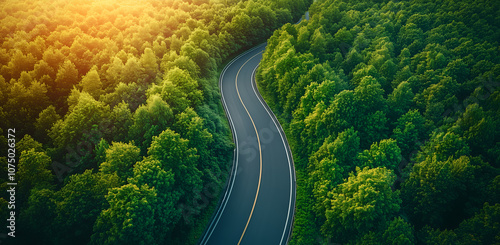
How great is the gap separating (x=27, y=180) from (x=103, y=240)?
34.2ft

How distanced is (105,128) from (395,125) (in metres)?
42.0

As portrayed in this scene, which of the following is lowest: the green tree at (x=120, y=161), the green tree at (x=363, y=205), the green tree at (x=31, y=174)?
the green tree at (x=363, y=205)

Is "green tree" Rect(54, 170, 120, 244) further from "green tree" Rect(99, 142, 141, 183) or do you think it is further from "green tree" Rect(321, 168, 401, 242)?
"green tree" Rect(321, 168, 401, 242)

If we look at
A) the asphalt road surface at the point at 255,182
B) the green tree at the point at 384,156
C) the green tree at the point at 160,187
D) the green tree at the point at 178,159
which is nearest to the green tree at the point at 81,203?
the green tree at the point at 160,187

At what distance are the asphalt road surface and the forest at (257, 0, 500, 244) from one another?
2.02 meters

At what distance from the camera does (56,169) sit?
30.0 metres

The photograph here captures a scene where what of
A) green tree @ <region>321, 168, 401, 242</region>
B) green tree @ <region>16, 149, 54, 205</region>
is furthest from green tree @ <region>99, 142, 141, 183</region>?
green tree @ <region>321, 168, 401, 242</region>

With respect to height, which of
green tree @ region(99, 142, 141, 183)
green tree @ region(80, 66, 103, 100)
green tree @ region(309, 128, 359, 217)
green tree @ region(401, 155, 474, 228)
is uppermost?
green tree @ region(80, 66, 103, 100)

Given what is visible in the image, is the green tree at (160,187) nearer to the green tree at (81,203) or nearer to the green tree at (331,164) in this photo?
the green tree at (81,203)

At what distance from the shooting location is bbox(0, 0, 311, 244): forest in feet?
84.0

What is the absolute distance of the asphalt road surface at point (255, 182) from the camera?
1309 inches

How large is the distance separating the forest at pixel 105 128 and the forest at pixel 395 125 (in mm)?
14834

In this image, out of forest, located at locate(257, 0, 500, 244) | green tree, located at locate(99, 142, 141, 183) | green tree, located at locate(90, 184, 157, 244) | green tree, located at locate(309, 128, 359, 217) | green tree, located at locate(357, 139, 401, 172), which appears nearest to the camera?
green tree, located at locate(90, 184, 157, 244)

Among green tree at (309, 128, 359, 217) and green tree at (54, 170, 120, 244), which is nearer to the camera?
green tree at (54, 170, 120, 244)
